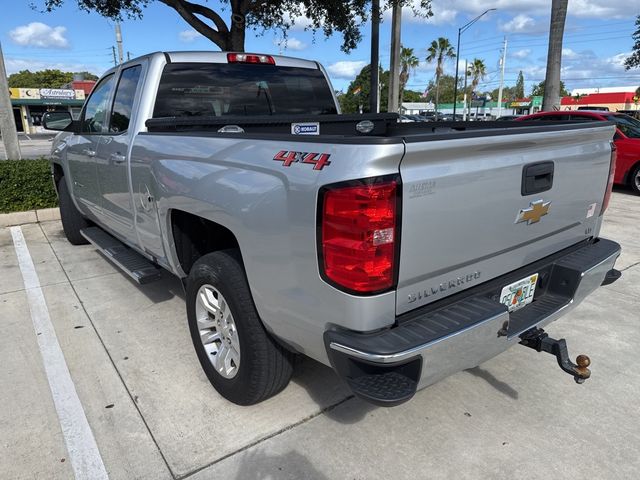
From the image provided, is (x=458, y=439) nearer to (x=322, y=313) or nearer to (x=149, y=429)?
(x=322, y=313)

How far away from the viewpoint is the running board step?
3.51 meters

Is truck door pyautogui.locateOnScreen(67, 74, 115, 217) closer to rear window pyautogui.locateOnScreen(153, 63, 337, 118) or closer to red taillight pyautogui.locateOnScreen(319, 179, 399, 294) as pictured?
rear window pyautogui.locateOnScreen(153, 63, 337, 118)

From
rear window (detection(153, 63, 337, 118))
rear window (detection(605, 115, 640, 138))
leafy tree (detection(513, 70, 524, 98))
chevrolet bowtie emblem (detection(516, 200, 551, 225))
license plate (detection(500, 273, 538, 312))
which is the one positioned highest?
leafy tree (detection(513, 70, 524, 98))

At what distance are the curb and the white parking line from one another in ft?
11.2

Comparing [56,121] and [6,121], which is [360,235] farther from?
[6,121]

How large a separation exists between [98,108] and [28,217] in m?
3.90

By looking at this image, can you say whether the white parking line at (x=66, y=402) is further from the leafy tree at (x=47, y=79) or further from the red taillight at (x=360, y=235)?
the leafy tree at (x=47, y=79)

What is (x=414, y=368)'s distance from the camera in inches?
75.0

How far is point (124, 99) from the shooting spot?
3.88 meters

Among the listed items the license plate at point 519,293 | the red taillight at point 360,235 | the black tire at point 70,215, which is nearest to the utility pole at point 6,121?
the black tire at point 70,215

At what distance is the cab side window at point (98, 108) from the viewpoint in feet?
14.1

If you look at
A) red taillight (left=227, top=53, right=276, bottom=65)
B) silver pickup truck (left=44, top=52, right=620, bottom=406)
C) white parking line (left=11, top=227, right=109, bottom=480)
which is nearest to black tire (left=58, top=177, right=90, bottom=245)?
Result: white parking line (left=11, top=227, right=109, bottom=480)

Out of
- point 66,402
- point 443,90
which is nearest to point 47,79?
point 443,90

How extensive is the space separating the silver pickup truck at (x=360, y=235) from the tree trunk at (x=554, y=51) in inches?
399
